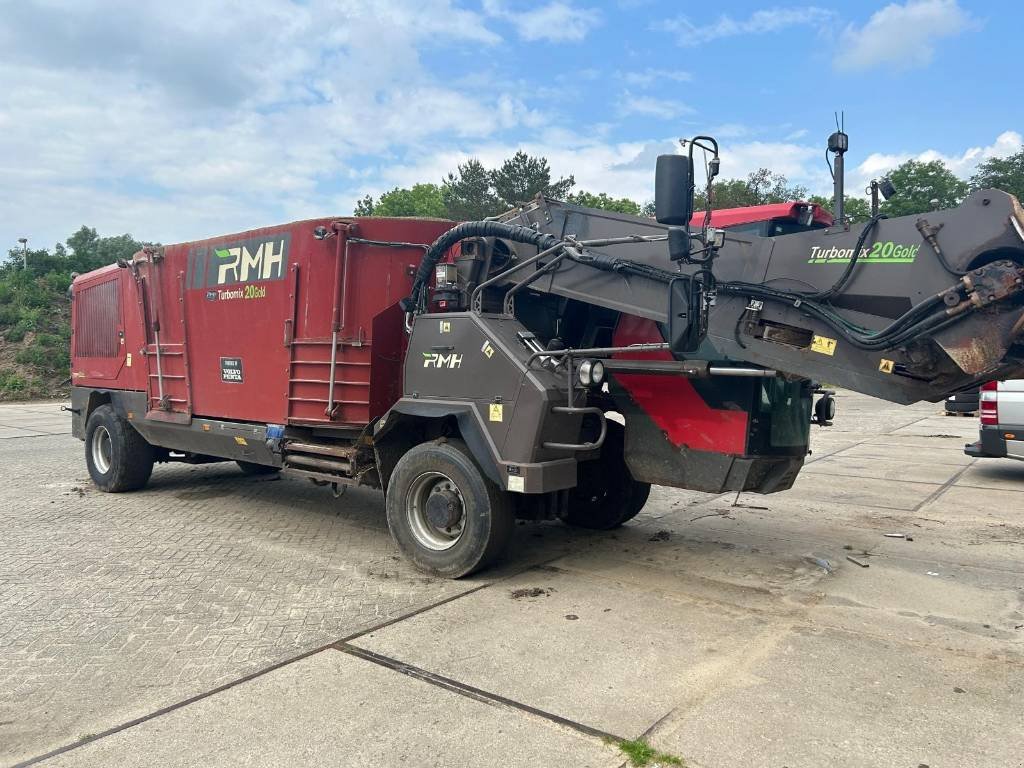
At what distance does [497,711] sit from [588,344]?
3.21 metres

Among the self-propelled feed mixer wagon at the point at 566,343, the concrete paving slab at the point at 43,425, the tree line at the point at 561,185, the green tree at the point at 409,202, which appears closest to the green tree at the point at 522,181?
the tree line at the point at 561,185

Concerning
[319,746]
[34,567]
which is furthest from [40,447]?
[319,746]

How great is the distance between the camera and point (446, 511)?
5578 millimetres

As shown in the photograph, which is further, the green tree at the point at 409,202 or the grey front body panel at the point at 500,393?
the green tree at the point at 409,202

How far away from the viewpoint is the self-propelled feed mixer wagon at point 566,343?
4.31 m

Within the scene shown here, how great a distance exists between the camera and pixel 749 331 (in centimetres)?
487

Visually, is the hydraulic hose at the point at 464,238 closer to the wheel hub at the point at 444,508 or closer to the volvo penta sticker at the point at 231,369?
the wheel hub at the point at 444,508

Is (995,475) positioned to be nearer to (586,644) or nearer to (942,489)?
(942,489)

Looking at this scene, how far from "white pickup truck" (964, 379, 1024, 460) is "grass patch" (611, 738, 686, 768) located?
8602 millimetres

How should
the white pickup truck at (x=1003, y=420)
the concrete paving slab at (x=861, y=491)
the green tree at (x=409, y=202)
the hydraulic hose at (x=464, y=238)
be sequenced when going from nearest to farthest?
the hydraulic hose at (x=464, y=238), the concrete paving slab at (x=861, y=491), the white pickup truck at (x=1003, y=420), the green tree at (x=409, y=202)

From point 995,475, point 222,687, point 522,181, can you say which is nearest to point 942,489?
point 995,475

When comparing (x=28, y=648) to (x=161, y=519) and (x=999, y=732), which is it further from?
(x=999, y=732)

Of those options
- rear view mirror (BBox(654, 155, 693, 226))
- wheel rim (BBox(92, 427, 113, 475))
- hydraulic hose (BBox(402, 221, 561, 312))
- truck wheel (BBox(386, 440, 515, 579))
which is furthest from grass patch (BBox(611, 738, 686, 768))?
wheel rim (BBox(92, 427, 113, 475))

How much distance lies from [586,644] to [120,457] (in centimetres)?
683
